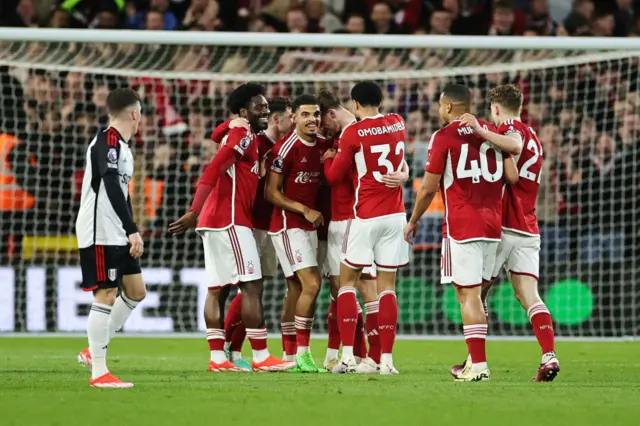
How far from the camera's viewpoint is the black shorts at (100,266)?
22.5ft

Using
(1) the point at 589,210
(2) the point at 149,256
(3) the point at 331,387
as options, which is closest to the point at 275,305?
(2) the point at 149,256

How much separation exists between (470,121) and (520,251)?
1069 mm

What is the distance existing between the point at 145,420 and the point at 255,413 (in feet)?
1.85

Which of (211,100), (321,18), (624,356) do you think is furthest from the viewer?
(321,18)

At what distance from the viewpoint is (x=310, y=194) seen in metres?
8.71

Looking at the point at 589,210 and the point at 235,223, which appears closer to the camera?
the point at 235,223

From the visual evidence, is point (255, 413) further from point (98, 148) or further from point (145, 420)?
point (98, 148)

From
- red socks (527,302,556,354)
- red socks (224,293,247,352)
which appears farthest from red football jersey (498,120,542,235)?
red socks (224,293,247,352)

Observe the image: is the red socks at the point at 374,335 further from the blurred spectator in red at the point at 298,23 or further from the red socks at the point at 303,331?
the blurred spectator in red at the point at 298,23

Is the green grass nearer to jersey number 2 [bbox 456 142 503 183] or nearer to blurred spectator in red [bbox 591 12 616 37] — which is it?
jersey number 2 [bbox 456 142 503 183]

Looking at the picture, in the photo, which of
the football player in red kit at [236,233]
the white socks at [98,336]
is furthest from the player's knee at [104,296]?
the football player in red kit at [236,233]

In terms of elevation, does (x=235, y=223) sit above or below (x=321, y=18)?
below

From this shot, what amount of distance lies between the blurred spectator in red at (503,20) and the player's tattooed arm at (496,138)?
28.2 ft

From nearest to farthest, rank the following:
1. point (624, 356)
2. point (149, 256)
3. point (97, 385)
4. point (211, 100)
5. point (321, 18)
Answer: point (97, 385) → point (624, 356) → point (149, 256) → point (211, 100) → point (321, 18)
